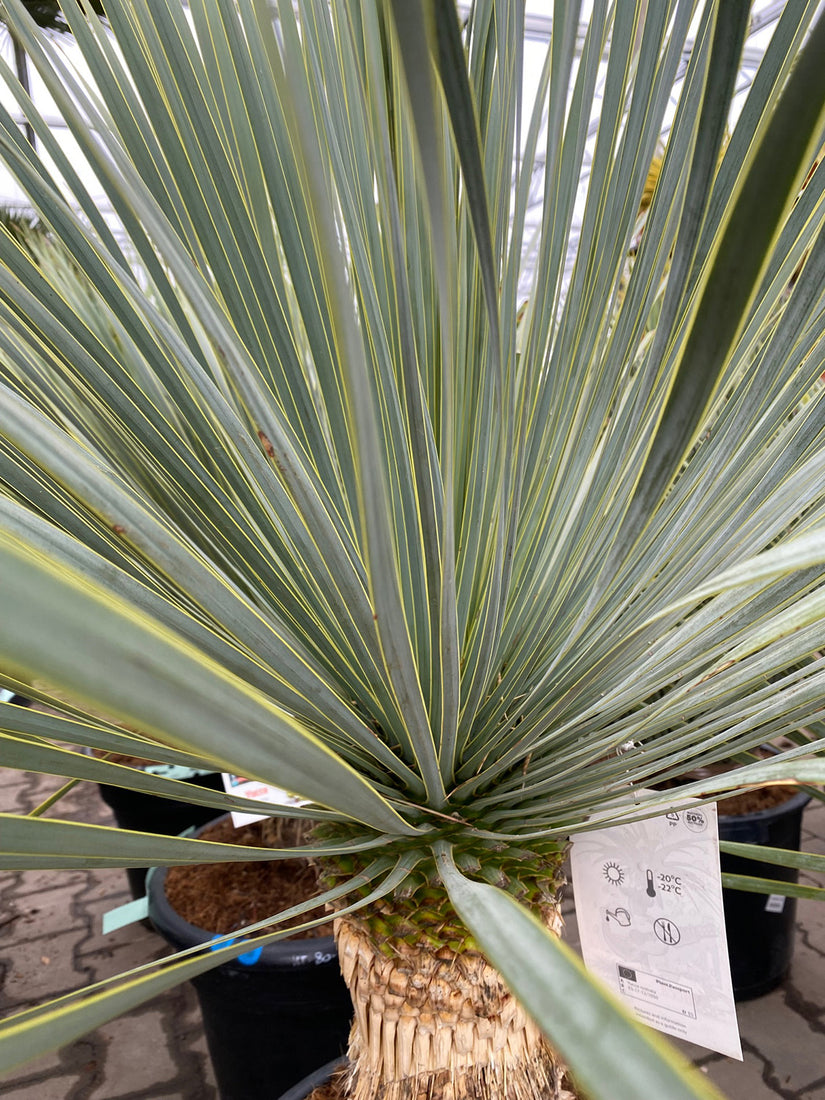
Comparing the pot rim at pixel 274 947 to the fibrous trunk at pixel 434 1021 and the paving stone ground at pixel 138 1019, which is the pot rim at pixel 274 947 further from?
the fibrous trunk at pixel 434 1021

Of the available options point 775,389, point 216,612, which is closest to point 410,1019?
point 216,612

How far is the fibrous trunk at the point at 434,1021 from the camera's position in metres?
0.45

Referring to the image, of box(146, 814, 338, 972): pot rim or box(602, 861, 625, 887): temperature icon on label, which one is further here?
box(146, 814, 338, 972): pot rim

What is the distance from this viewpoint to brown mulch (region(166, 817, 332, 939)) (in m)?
1.06

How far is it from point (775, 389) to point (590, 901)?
1.29 feet

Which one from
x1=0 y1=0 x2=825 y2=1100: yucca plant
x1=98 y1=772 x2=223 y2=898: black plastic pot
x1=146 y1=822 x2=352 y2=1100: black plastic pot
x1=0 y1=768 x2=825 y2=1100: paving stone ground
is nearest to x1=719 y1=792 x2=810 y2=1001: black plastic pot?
x1=0 y1=768 x2=825 y2=1100: paving stone ground

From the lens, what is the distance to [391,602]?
266 millimetres

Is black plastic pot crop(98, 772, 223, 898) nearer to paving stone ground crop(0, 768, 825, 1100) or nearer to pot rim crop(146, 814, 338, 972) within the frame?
paving stone ground crop(0, 768, 825, 1100)

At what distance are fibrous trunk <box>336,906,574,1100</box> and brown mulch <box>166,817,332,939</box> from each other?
570 millimetres

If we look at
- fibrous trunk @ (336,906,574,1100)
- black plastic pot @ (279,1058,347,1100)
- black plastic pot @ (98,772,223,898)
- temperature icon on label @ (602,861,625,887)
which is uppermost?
black plastic pot @ (98,772,223,898)

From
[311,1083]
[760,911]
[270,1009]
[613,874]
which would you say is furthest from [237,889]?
[760,911]

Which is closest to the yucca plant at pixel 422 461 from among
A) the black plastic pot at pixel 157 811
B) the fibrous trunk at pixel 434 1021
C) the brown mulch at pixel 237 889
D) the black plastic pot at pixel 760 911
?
the fibrous trunk at pixel 434 1021

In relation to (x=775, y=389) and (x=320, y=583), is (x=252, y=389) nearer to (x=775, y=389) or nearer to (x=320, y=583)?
(x=320, y=583)

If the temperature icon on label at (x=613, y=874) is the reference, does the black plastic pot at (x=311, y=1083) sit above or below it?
below
